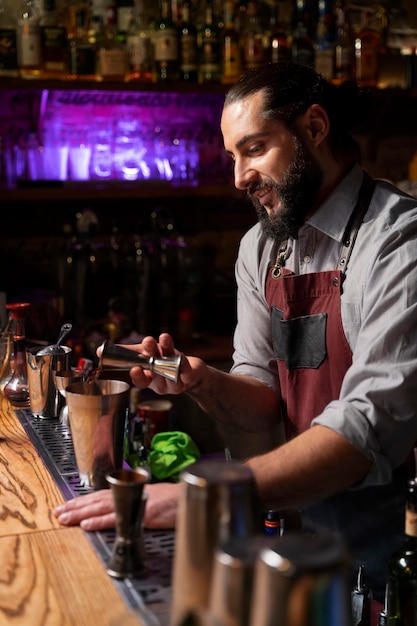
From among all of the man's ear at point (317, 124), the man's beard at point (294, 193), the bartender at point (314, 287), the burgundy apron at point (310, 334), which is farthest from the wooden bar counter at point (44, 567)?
the man's ear at point (317, 124)

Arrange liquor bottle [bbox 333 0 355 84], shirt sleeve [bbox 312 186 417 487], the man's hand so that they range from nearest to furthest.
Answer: the man's hand < shirt sleeve [bbox 312 186 417 487] < liquor bottle [bbox 333 0 355 84]

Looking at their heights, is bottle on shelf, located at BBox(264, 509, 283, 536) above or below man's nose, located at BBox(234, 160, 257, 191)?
below

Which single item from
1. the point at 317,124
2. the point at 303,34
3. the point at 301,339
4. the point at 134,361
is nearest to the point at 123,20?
the point at 303,34

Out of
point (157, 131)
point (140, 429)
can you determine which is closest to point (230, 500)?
point (140, 429)

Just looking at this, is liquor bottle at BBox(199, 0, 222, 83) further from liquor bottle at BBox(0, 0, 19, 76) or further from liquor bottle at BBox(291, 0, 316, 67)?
liquor bottle at BBox(0, 0, 19, 76)

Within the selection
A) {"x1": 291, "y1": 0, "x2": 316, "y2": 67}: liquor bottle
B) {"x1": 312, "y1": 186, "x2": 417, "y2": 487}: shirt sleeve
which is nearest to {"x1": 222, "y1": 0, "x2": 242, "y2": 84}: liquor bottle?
{"x1": 291, "y1": 0, "x2": 316, "y2": 67}: liquor bottle

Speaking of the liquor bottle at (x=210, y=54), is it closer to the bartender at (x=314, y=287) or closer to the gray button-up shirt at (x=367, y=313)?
the bartender at (x=314, y=287)

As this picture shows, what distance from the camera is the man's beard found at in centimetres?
198

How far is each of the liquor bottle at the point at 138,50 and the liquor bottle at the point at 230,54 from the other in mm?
325

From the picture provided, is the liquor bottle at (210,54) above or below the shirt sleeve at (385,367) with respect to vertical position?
above

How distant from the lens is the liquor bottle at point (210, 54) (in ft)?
11.9

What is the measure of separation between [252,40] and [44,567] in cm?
296

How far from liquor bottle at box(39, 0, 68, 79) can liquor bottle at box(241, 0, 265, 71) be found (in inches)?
31.3

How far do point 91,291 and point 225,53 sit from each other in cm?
119
